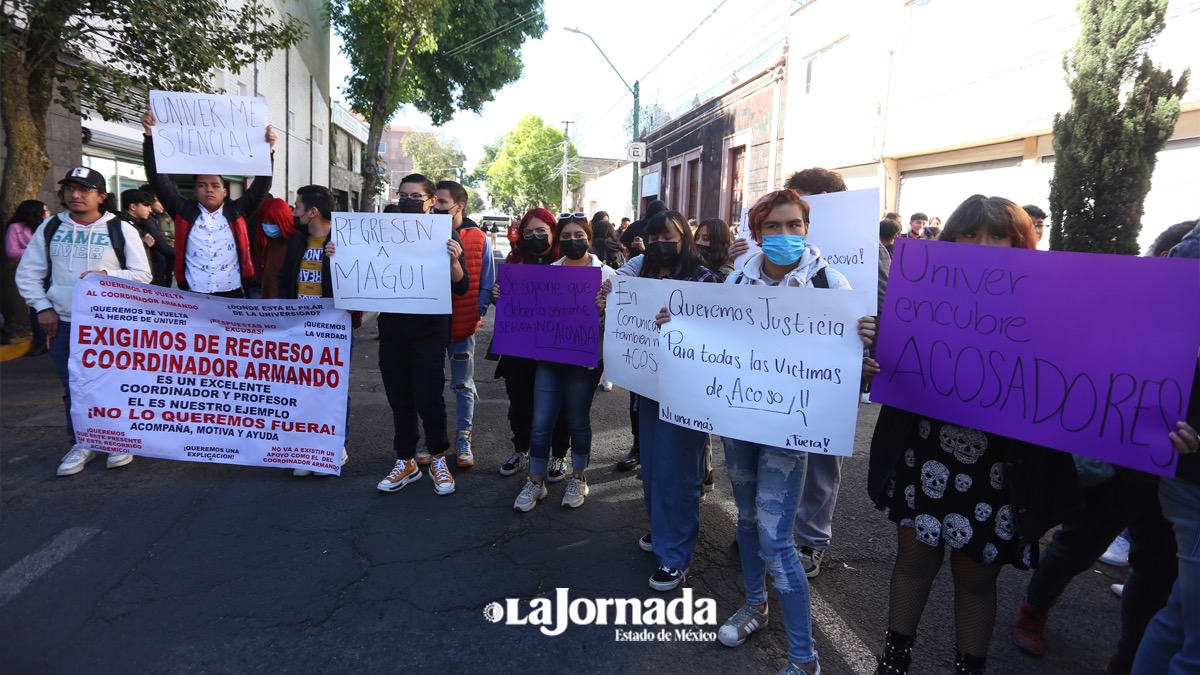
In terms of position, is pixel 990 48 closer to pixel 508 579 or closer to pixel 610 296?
pixel 610 296

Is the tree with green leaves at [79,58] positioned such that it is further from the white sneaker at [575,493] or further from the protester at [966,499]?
the protester at [966,499]

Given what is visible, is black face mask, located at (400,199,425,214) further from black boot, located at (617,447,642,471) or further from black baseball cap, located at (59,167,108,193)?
black boot, located at (617,447,642,471)

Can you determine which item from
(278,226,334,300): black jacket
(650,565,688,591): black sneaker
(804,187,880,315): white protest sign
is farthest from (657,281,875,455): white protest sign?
(278,226,334,300): black jacket

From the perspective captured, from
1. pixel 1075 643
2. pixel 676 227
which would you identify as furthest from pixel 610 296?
pixel 1075 643

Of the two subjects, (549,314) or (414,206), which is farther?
(414,206)

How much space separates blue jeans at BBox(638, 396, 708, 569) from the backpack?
383cm

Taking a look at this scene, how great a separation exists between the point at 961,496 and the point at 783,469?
0.61 meters

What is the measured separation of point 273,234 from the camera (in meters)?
5.25

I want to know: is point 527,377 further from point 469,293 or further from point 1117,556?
point 1117,556

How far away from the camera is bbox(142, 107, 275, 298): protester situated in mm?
4594

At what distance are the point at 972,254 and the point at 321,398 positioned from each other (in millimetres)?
3816

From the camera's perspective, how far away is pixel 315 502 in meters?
4.22

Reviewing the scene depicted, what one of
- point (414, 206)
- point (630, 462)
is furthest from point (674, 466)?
point (414, 206)

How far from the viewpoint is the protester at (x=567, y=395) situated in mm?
4059
